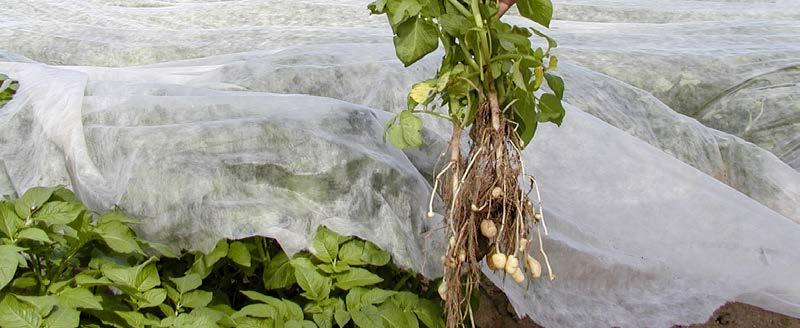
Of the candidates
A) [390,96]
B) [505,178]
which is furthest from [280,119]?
[505,178]

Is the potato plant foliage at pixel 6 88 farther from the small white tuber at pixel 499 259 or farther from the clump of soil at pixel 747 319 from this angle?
the clump of soil at pixel 747 319

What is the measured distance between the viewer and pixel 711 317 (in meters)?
1.74

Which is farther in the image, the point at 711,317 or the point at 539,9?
the point at 711,317

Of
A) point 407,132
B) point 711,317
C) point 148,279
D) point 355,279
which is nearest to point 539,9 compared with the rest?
point 407,132

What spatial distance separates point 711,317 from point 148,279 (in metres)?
1.15

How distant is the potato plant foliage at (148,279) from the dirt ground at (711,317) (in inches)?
11.6

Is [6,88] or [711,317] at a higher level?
[6,88]

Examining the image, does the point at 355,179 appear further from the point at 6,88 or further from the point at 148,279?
the point at 6,88

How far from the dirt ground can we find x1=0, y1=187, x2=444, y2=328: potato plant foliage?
0.96 ft

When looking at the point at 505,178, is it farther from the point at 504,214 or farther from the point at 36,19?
the point at 36,19

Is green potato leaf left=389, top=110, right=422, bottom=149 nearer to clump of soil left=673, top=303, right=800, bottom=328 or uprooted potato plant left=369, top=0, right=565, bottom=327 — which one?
uprooted potato plant left=369, top=0, right=565, bottom=327

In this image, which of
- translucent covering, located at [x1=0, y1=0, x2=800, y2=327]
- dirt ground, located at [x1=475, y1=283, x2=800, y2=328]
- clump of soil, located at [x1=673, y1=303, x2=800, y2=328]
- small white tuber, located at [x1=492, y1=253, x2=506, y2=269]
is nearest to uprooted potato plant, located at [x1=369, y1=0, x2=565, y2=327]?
small white tuber, located at [x1=492, y1=253, x2=506, y2=269]

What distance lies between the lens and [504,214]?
116cm

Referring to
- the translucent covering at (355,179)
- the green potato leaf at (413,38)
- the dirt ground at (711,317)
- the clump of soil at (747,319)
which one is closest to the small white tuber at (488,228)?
the translucent covering at (355,179)
